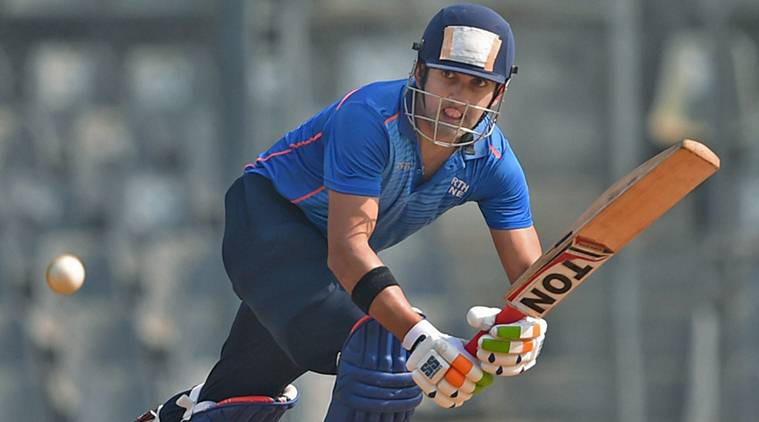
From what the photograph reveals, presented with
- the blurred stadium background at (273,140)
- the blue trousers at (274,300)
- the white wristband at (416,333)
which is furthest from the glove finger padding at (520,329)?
the blurred stadium background at (273,140)

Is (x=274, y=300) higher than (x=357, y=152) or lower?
lower

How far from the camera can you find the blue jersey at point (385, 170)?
11.5ft

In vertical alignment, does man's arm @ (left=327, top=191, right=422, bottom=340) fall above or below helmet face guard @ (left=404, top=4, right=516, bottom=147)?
below

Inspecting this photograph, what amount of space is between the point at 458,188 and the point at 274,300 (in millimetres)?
513

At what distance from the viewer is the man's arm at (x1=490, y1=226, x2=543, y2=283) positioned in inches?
148

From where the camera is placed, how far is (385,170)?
3.57 meters

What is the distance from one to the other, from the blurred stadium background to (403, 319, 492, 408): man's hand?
2.89m

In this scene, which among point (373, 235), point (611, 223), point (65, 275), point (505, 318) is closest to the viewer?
point (611, 223)

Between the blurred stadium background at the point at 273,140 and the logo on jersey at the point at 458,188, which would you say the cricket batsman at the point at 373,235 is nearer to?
the logo on jersey at the point at 458,188

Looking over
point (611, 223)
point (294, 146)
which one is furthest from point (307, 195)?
point (611, 223)

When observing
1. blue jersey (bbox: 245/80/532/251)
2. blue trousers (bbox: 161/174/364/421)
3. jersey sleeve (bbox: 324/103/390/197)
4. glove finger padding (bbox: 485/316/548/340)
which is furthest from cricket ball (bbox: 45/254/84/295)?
glove finger padding (bbox: 485/316/548/340)

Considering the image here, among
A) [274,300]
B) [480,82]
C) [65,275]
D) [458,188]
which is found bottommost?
[65,275]

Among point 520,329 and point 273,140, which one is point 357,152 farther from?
point 273,140

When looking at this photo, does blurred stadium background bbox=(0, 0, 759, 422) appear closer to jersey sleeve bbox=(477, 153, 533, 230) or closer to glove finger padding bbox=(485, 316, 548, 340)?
jersey sleeve bbox=(477, 153, 533, 230)
